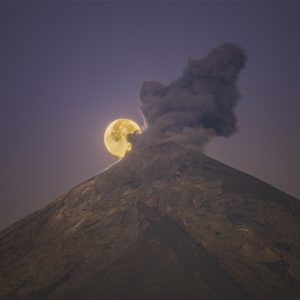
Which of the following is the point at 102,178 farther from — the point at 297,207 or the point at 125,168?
the point at 297,207

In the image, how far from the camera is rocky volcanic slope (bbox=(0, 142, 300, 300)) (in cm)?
6544

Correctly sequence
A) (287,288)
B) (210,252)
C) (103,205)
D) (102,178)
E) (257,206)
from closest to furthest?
(287,288), (210,252), (257,206), (103,205), (102,178)

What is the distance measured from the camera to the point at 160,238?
3132 inches

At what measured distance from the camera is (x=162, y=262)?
71.3 m

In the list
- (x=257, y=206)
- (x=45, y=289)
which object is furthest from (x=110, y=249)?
(x=257, y=206)

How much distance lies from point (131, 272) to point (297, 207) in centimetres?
4645

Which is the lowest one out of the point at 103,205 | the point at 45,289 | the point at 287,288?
the point at 287,288

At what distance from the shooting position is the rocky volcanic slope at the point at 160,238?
65438mm

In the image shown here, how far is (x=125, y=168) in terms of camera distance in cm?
11325

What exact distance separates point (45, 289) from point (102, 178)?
46.2 meters

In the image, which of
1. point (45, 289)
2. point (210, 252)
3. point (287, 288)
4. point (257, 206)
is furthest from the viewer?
point (257, 206)

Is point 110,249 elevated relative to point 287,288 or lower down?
elevated

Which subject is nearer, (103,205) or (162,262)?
(162,262)

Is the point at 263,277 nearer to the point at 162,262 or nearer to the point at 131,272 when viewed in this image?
the point at 162,262
